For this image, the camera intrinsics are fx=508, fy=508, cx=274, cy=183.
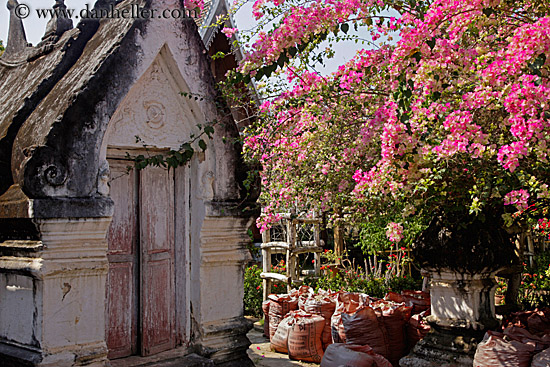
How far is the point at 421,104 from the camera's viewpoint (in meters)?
3.84

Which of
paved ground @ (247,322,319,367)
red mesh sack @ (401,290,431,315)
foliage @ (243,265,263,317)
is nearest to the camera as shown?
paved ground @ (247,322,319,367)

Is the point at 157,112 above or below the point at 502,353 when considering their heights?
above

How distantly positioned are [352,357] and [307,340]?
5.63 feet

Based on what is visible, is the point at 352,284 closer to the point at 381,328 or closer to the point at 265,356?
the point at 265,356

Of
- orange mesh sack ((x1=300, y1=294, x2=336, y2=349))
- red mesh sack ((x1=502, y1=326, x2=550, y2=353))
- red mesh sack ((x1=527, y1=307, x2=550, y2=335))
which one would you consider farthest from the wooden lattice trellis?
red mesh sack ((x1=502, y1=326, x2=550, y2=353))

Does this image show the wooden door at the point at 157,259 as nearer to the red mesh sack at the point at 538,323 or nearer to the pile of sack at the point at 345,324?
the pile of sack at the point at 345,324

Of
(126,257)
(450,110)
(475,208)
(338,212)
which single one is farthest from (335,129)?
(126,257)

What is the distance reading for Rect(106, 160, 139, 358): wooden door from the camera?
382 centimetres

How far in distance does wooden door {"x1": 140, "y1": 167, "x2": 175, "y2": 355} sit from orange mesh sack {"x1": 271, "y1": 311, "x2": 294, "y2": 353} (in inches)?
124

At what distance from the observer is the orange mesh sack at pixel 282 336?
6969mm

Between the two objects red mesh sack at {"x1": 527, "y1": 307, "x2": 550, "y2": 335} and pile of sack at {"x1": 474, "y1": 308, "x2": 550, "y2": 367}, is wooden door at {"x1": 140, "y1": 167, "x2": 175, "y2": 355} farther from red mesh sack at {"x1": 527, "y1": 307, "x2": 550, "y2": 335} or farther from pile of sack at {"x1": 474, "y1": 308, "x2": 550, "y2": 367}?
red mesh sack at {"x1": 527, "y1": 307, "x2": 550, "y2": 335}

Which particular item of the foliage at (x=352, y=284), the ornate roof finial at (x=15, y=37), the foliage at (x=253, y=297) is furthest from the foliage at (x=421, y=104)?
the foliage at (x=253, y=297)

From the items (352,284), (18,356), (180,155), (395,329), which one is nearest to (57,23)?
(180,155)

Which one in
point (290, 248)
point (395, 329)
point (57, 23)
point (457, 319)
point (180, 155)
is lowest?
point (395, 329)
